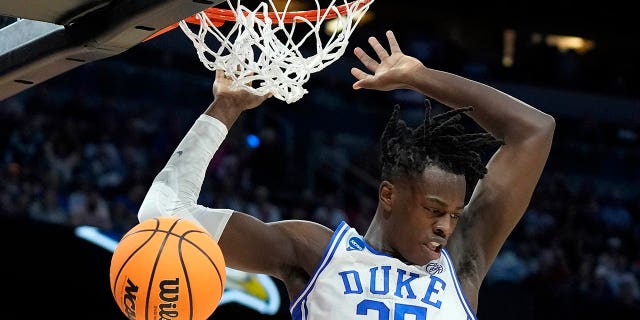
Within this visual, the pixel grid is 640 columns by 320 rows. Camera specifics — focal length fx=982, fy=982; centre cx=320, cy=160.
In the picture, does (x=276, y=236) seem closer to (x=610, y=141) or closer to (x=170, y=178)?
(x=170, y=178)

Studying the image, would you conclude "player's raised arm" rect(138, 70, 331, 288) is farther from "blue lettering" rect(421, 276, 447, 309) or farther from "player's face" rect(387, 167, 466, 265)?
"blue lettering" rect(421, 276, 447, 309)

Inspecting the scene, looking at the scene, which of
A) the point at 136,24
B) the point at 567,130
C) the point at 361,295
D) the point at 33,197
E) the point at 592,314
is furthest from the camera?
the point at 567,130

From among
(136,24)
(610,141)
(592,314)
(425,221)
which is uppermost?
(136,24)

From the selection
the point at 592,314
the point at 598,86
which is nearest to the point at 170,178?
the point at 592,314

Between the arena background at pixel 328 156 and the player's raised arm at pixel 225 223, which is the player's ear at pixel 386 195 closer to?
the player's raised arm at pixel 225 223

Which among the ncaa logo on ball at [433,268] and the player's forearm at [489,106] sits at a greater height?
the player's forearm at [489,106]

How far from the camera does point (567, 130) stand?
448 inches

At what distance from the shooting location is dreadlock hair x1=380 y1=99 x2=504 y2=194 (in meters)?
3.23

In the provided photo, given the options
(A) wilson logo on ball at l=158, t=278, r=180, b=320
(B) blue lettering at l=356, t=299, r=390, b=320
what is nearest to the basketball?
(A) wilson logo on ball at l=158, t=278, r=180, b=320

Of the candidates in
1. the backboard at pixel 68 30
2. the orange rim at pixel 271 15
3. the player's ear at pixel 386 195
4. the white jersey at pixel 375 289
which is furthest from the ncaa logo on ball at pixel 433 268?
the backboard at pixel 68 30

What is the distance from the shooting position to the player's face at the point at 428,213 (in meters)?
3.15

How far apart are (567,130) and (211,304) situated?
9.01m

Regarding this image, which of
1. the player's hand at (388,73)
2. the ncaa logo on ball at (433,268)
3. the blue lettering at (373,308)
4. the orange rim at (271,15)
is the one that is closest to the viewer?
the blue lettering at (373,308)

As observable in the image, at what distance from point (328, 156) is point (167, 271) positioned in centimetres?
718
